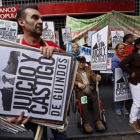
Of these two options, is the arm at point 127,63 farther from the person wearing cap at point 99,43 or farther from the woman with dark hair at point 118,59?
the person wearing cap at point 99,43

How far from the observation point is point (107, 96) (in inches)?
236

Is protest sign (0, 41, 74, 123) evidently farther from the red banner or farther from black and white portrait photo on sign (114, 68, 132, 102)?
the red banner

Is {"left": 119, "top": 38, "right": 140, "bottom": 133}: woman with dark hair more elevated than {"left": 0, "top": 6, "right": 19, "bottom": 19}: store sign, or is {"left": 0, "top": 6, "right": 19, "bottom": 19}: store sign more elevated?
{"left": 0, "top": 6, "right": 19, "bottom": 19}: store sign

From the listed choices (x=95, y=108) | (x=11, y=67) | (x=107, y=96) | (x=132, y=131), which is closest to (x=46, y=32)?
(x=107, y=96)

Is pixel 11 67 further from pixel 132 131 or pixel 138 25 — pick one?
A: pixel 138 25

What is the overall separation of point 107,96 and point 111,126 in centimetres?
191

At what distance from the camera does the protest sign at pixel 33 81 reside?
1.58 meters

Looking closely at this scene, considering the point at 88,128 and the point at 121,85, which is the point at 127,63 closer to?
the point at 121,85

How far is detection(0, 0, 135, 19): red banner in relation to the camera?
9.40 meters

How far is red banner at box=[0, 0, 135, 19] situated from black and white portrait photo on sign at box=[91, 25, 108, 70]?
5.72 m

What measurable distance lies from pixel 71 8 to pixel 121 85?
6.00 metres

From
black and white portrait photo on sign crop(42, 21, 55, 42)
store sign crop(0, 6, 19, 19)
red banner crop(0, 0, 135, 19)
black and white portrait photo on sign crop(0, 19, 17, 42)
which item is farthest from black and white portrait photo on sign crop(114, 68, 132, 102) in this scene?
store sign crop(0, 6, 19, 19)

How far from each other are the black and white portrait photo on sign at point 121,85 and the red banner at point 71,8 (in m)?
5.73

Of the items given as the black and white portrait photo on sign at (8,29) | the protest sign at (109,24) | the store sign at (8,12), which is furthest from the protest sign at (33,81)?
the store sign at (8,12)
